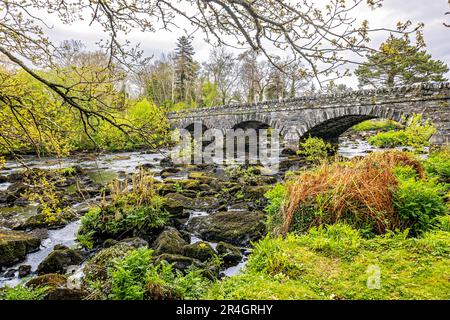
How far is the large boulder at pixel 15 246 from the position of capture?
5.80m

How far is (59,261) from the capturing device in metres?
5.44

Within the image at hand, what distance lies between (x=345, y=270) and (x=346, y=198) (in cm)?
196

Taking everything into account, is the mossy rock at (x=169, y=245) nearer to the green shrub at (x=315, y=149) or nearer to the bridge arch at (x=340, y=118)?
the green shrub at (x=315, y=149)

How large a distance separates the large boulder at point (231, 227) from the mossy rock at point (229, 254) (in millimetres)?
739

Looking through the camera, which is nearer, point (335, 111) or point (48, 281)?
point (48, 281)

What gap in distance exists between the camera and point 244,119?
23.8 m

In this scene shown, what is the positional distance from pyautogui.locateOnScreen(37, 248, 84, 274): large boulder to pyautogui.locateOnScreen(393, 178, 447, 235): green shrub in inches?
230

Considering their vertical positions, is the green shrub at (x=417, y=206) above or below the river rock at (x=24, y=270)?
above

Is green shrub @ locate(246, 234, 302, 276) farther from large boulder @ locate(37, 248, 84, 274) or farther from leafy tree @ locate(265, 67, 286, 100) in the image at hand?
large boulder @ locate(37, 248, 84, 274)

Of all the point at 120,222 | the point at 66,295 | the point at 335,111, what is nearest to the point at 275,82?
the point at 120,222

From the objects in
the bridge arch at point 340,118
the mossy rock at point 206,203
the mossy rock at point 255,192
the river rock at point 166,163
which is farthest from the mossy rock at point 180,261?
the river rock at point 166,163

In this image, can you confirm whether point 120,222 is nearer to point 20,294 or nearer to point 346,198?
point 20,294
